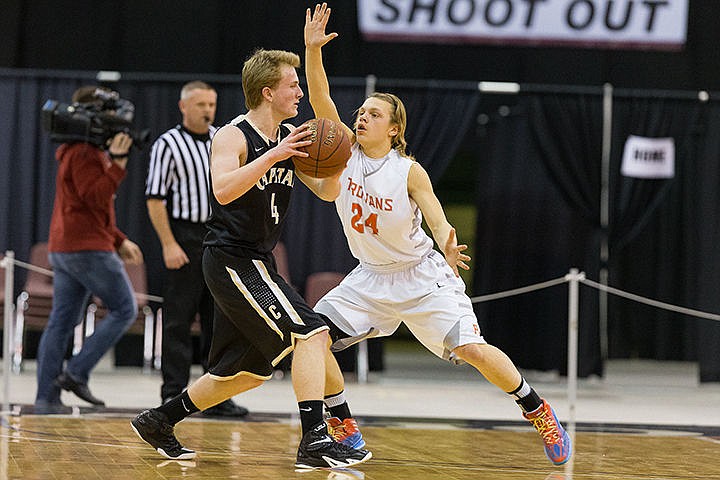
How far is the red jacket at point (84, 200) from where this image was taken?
264 inches

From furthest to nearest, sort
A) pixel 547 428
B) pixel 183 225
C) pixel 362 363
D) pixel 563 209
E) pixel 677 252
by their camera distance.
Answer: pixel 677 252 < pixel 563 209 < pixel 362 363 < pixel 183 225 < pixel 547 428

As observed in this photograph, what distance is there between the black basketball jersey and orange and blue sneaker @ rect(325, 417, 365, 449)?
0.83 metres

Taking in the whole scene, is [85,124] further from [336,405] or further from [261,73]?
[336,405]

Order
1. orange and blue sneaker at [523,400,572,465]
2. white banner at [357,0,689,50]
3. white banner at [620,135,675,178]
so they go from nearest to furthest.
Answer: orange and blue sneaker at [523,400,572,465] < white banner at [620,135,675,178] < white banner at [357,0,689,50]

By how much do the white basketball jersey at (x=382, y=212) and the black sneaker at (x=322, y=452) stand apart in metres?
0.90

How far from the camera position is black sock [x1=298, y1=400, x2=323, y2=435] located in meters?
4.36

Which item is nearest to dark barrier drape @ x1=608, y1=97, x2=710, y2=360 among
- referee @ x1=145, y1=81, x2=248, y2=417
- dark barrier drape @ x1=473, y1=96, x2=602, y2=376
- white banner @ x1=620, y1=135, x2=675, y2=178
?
white banner @ x1=620, y1=135, x2=675, y2=178

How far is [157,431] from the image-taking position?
4695mm

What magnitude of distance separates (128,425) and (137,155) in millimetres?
4635

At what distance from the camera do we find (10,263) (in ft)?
22.6

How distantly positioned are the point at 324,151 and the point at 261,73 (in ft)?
1.37

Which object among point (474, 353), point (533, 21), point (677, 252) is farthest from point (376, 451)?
point (677, 252)

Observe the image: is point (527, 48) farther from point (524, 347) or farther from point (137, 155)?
point (137, 155)

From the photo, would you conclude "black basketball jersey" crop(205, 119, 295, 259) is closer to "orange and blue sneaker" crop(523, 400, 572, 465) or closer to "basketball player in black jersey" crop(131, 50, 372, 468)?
"basketball player in black jersey" crop(131, 50, 372, 468)
